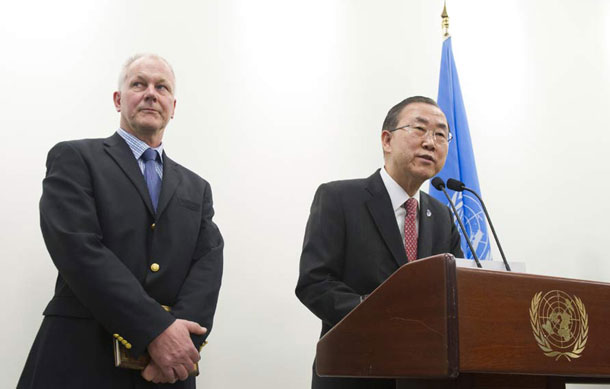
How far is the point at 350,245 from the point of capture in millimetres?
2178

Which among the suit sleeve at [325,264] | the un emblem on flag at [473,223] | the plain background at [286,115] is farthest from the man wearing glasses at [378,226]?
the plain background at [286,115]

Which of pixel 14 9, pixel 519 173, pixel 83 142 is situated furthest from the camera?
pixel 519 173

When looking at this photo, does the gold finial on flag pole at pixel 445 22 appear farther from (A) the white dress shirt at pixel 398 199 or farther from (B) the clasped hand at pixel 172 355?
(B) the clasped hand at pixel 172 355

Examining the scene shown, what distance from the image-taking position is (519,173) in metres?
4.29

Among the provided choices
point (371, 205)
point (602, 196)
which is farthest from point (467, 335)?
point (602, 196)

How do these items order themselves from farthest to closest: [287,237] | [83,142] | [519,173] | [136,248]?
[519,173]
[287,237]
[83,142]
[136,248]

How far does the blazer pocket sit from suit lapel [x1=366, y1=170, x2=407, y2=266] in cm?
62

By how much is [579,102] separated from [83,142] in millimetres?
3525

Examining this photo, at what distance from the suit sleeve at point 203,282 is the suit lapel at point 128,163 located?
0.25 meters

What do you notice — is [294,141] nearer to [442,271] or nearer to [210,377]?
[210,377]

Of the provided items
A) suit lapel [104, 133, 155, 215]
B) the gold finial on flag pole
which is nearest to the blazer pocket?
suit lapel [104, 133, 155, 215]

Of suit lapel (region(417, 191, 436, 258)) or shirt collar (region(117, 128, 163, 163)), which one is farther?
shirt collar (region(117, 128, 163, 163))

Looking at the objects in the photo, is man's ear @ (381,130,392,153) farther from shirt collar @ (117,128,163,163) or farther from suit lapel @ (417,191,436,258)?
shirt collar @ (117,128,163,163)

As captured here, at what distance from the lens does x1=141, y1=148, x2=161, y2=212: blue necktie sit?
230cm
